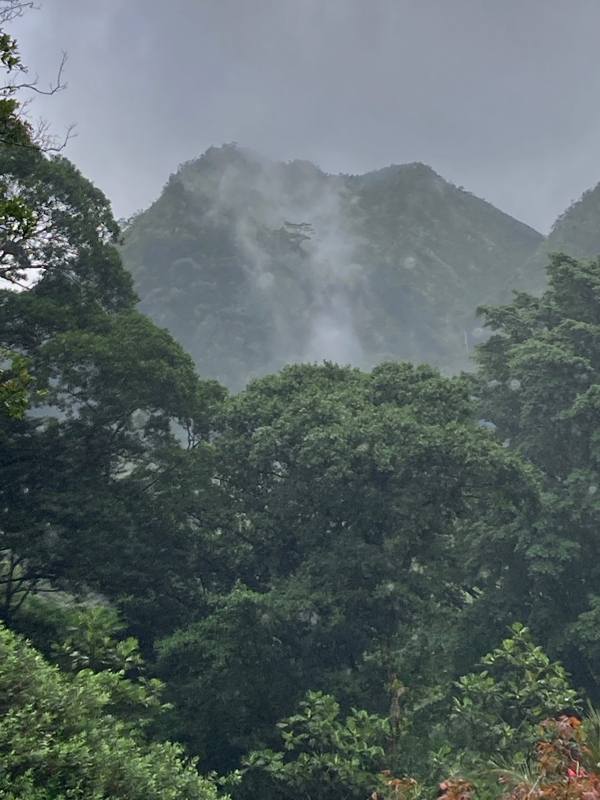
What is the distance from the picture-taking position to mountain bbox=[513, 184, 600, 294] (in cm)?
9075

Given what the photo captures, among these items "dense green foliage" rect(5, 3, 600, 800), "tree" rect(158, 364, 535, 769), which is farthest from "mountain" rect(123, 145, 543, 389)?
"tree" rect(158, 364, 535, 769)

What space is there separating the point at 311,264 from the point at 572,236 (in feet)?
142

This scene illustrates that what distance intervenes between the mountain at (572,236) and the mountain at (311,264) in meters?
6.15

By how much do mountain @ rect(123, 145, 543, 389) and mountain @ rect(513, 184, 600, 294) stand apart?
6.15m

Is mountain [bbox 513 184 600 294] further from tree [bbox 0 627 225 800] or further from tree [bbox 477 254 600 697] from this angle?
tree [bbox 0 627 225 800]

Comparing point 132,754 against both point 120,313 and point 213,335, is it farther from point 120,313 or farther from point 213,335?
point 213,335

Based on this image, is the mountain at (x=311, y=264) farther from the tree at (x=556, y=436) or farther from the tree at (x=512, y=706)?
the tree at (x=512, y=706)

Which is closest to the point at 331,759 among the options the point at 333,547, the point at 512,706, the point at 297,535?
the point at 512,706

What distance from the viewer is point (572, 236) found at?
94188 millimetres

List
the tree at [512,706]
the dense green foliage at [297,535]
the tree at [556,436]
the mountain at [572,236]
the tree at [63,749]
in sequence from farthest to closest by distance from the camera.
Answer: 1. the mountain at [572,236]
2. the tree at [556,436]
3. the dense green foliage at [297,535]
4. the tree at [512,706]
5. the tree at [63,749]

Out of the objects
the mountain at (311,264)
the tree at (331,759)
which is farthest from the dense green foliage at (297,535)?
the mountain at (311,264)

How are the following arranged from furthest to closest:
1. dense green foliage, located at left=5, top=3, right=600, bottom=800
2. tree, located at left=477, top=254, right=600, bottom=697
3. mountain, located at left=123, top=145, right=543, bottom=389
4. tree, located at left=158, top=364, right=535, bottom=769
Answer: mountain, located at left=123, top=145, right=543, bottom=389, tree, located at left=477, top=254, right=600, bottom=697, tree, located at left=158, top=364, right=535, bottom=769, dense green foliage, located at left=5, top=3, right=600, bottom=800

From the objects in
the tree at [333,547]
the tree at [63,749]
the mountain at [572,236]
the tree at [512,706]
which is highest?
the mountain at [572,236]

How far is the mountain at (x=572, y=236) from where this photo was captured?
90750 millimetres
